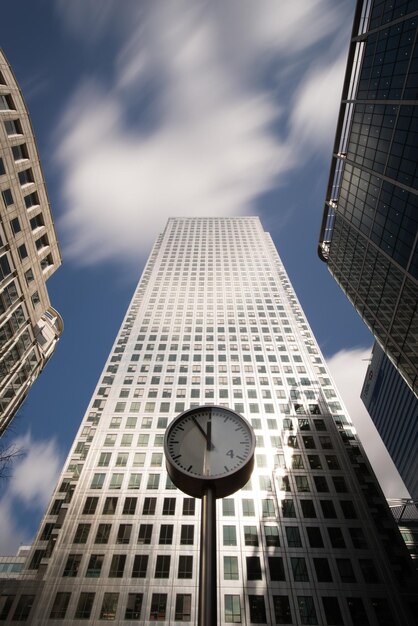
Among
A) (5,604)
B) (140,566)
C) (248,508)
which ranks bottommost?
(248,508)

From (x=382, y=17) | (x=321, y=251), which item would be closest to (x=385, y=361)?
(x=321, y=251)

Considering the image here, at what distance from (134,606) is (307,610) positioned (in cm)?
1296

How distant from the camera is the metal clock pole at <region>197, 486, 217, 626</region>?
2645mm

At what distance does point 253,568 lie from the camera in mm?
27781

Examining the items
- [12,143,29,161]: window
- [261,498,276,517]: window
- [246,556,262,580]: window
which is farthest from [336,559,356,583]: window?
[12,143,29,161]: window

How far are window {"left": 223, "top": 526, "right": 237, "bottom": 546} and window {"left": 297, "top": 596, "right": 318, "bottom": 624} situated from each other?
6.34m

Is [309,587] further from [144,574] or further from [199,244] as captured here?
[199,244]

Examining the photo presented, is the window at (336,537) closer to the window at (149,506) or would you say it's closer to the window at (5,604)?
the window at (149,506)

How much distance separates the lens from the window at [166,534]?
29453 millimetres

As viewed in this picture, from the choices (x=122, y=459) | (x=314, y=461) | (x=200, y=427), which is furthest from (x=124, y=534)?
(x=200, y=427)

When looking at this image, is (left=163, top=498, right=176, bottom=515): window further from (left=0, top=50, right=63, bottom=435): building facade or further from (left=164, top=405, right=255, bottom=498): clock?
(left=164, top=405, right=255, bottom=498): clock

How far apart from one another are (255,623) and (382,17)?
175 ft

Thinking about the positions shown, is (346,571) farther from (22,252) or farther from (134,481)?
(22,252)

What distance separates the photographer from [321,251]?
53.1m
